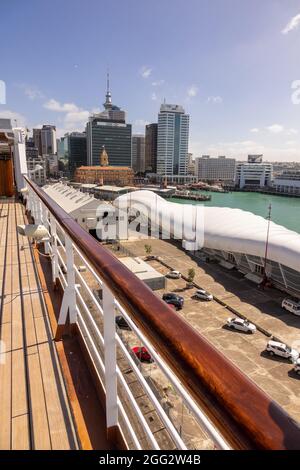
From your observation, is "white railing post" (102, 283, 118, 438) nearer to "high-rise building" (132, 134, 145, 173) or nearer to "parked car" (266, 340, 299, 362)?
"parked car" (266, 340, 299, 362)

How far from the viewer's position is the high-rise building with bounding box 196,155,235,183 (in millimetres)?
70375

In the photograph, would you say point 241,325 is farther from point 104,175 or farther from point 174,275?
point 104,175

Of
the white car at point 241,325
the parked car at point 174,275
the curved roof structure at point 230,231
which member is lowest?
the white car at point 241,325

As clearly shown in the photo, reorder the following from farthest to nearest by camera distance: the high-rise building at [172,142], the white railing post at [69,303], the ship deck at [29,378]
Result: the high-rise building at [172,142]
the white railing post at [69,303]
the ship deck at [29,378]

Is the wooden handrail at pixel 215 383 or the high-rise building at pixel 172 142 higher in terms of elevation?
the high-rise building at pixel 172 142

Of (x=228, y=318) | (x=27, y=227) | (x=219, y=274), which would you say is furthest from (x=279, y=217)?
(x=27, y=227)

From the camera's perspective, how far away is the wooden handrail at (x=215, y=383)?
1.03ft

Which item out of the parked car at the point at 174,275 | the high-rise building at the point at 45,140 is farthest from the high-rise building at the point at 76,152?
the parked car at the point at 174,275

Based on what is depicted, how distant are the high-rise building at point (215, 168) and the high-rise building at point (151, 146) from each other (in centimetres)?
1170

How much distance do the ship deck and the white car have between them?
6.15 metres

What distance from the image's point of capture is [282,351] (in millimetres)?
6199

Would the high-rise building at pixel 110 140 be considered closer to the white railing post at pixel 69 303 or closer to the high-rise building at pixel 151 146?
the high-rise building at pixel 151 146
